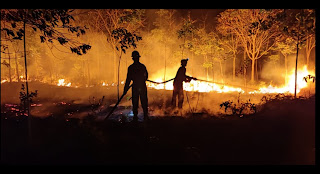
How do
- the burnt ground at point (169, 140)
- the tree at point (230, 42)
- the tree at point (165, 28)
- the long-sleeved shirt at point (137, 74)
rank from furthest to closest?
the tree at point (165, 28) → the tree at point (230, 42) → the long-sleeved shirt at point (137, 74) → the burnt ground at point (169, 140)

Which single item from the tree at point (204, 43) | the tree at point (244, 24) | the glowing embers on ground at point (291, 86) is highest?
the tree at point (244, 24)

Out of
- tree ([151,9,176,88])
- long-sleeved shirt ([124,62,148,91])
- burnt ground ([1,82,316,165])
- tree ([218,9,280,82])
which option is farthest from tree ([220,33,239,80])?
long-sleeved shirt ([124,62,148,91])

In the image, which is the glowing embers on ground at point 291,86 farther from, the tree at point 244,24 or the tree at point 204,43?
the tree at point 204,43

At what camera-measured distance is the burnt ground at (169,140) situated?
559 centimetres

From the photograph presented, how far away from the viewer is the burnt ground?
5.59m

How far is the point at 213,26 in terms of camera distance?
23031 mm

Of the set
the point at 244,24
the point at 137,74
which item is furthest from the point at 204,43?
the point at 137,74

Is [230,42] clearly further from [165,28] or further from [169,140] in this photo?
[169,140]

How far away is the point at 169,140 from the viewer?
6770mm

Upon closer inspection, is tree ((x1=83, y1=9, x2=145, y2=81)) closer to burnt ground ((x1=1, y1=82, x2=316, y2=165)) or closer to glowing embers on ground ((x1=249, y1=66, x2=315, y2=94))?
burnt ground ((x1=1, y1=82, x2=316, y2=165))

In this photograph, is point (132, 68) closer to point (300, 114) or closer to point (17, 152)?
point (17, 152)

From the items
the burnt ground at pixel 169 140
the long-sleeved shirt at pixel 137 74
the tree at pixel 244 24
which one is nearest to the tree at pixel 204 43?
the tree at pixel 244 24

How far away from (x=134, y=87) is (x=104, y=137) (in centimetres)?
268
